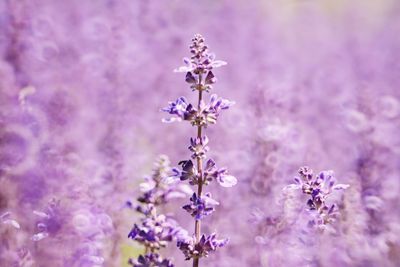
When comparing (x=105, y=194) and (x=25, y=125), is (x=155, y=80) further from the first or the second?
(x=25, y=125)

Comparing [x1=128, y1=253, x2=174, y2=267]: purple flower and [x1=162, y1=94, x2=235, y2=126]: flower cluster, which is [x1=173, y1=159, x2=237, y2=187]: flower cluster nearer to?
[x1=162, y1=94, x2=235, y2=126]: flower cluster

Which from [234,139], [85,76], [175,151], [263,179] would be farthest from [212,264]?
[85,76]

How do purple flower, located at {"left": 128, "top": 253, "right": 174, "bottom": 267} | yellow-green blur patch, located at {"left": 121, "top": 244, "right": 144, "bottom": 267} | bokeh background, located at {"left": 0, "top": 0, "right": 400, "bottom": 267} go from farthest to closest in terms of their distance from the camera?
yellow-green blur patch, located at {"left": 121, "top": 244, "right": 144, "bottom": 267}
bokeh background, located at {"left": 0, "top": 0, "right": 400, "bottom": 267}
purple flower, located at {"left": 128, "top": 253, "right": 174, "bottom": 267}

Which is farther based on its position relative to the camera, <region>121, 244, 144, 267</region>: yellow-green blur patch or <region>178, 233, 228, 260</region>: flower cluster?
<region>121, 244, 144, 267</region>: yellow-green blur patch

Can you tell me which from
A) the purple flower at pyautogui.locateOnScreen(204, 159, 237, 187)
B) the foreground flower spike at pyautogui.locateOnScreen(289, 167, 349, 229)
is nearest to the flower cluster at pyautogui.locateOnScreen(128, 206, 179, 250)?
the purple flower at pyautogui.locateOnScreen(204, 159, 237, 187)

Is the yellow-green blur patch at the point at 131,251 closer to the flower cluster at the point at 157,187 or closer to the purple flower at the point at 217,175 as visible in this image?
the flower cluster at the point at 157,187

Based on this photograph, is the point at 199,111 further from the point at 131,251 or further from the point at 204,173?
the point at 131,251
